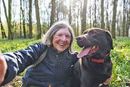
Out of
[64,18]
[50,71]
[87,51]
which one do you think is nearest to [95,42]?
[87,51]

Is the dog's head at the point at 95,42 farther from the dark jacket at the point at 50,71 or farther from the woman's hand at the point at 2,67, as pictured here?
the woman's hand at the point at 2,67

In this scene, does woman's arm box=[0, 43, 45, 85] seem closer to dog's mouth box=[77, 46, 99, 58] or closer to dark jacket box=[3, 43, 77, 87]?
dark jacket box=[3, 43, 77, 87]

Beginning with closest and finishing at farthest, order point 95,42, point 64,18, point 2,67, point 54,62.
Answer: point 2,67 < point 54,62 < point 95,42 < point 64,18

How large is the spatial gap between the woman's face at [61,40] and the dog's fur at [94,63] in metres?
0.16

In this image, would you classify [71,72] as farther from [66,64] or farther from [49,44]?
[49,44]

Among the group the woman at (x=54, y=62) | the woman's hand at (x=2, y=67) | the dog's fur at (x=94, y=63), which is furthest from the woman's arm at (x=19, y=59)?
the dog's fur at (x=94, y=63)

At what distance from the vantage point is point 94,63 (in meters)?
4.99

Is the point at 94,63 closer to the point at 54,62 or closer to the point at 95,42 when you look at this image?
the point at 95,42

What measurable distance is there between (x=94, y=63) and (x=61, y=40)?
59 centimetres

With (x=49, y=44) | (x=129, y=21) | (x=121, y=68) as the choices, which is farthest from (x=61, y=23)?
(x=129, y=21)

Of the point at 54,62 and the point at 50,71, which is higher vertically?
the point at 54,62

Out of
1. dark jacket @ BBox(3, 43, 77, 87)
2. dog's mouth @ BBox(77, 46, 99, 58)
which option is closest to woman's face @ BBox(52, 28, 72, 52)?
dark jacket @ BBox(3, 43, 77, 87)

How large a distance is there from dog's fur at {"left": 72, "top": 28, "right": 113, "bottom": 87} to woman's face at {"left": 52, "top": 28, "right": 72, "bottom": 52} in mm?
160

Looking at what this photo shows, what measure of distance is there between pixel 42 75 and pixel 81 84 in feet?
2.04
